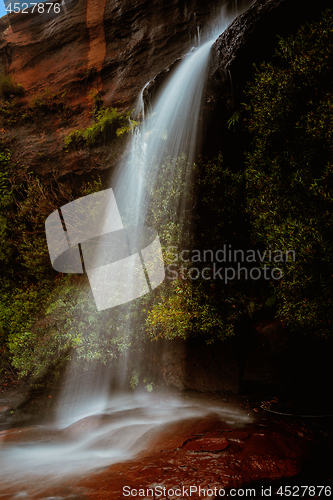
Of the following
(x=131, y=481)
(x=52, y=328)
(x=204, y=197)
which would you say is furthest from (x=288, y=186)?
(x=52, y=328)

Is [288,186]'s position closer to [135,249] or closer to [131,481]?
→ [135,249]

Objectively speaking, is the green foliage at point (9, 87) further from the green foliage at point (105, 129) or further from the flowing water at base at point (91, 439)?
the flowing water at base at point (91, 439)

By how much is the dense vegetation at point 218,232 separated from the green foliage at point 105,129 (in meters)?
0.05

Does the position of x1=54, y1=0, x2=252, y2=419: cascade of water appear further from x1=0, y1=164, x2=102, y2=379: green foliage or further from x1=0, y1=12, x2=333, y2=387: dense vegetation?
x1=0, y1=164, x2=102, y2=379: green foliage

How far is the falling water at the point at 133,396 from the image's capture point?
5129 millimetres

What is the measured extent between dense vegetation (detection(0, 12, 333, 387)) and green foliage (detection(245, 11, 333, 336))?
18 mm

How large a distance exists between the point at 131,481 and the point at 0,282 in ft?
31.8

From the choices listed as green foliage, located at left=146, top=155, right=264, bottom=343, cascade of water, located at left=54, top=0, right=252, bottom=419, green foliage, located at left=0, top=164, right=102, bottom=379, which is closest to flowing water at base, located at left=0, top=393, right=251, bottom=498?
cascade of water, located at left=54, top=0, right=252, bottom=419

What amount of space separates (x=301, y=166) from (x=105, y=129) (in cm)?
724

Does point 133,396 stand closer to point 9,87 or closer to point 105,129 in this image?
point 105,129

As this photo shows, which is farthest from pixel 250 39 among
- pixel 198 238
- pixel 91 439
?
pixel 91 439

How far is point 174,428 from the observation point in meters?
5.26

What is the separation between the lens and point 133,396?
8.19 metres

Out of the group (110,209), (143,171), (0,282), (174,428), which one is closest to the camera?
(174,428)
